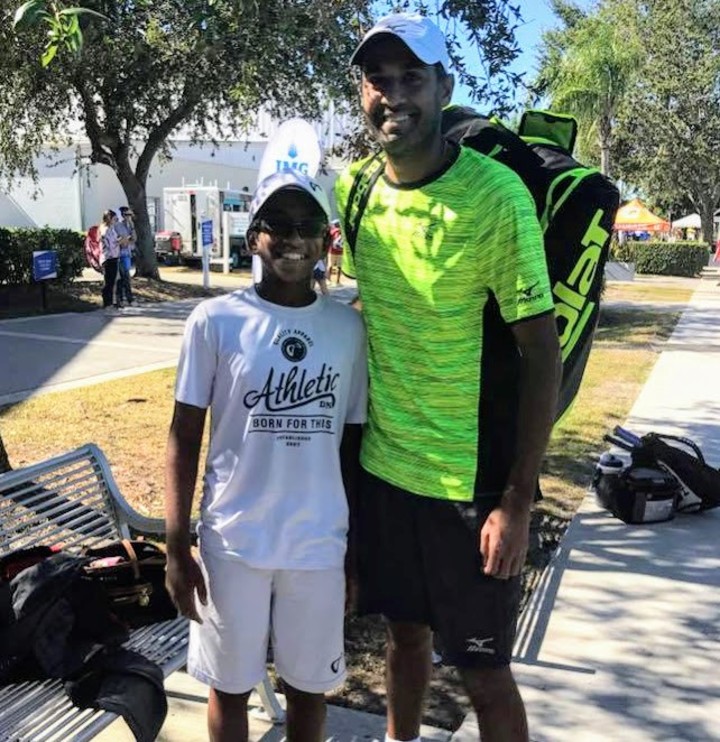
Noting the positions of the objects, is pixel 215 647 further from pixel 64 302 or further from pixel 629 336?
pixel 64 302

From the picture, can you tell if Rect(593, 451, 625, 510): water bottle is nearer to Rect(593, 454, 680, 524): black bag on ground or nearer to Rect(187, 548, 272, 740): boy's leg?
Rect(593, 454, 680, 524): black bag on ground

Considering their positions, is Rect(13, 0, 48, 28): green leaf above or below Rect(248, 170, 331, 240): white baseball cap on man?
above

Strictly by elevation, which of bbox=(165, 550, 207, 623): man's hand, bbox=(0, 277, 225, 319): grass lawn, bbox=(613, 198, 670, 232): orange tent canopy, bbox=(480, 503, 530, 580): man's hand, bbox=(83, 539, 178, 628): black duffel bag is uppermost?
bbox=(613, 198, 670, 232): orange tent canopy

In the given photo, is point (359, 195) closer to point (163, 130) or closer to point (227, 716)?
point (227, 716)

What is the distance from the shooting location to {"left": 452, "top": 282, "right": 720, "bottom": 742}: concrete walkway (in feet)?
9.92


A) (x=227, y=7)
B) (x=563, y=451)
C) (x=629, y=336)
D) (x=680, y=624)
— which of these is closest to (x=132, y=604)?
(x=680, y=624)

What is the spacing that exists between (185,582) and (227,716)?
40cm

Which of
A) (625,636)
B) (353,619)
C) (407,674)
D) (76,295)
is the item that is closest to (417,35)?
(407,674)

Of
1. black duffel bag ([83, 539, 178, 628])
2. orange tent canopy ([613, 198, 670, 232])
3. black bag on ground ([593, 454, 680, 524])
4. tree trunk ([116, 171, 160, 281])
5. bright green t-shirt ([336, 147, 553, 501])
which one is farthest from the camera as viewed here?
orange tent canopy ([613, 198, 670, 232])

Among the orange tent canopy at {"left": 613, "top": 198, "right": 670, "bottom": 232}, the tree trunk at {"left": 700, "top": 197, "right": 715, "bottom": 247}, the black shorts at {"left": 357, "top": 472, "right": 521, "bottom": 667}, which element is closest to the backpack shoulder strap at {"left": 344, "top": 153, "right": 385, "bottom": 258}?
the black shorts at {"left": 357, "top": 472, "right": 521, "bottom": 667}

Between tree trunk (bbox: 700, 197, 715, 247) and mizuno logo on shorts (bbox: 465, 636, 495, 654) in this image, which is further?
tree trunk (bbox: 700, 197, 715, 247)

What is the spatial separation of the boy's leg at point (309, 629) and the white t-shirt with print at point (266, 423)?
0.17 ft

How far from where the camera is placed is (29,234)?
15.3m

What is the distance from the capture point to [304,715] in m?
2.26
